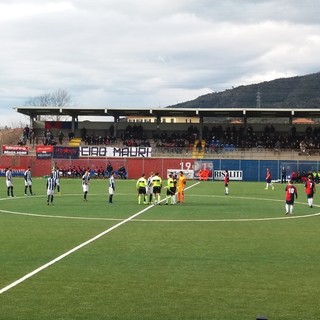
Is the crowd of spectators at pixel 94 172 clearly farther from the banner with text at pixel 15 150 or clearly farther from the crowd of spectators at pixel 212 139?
the crowd of spectators at pixel 212 139

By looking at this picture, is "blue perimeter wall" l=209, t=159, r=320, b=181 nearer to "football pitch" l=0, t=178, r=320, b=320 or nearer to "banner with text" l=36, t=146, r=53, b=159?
"banner with text" l=36, t=146, r=53, b=159

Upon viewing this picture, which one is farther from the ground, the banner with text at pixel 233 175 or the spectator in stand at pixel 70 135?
the spectator in stand at pixel 70 135

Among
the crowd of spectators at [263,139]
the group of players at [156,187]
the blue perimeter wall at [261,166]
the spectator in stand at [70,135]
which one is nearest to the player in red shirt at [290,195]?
the group of players at [156,187]

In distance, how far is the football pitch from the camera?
981 cm

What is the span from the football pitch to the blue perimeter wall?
38.6m

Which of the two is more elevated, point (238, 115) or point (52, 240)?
point (238, 115)

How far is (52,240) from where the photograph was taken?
1755cm

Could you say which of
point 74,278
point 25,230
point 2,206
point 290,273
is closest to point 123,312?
point 74,278

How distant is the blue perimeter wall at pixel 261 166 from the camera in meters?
63.2

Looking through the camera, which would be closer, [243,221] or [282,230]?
[282,230]

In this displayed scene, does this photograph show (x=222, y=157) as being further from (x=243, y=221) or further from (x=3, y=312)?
(x=3, y=312)

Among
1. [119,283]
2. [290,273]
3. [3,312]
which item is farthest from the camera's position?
[290,273]

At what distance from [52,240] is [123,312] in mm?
8445

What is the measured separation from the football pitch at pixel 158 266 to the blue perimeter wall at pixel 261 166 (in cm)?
3857
